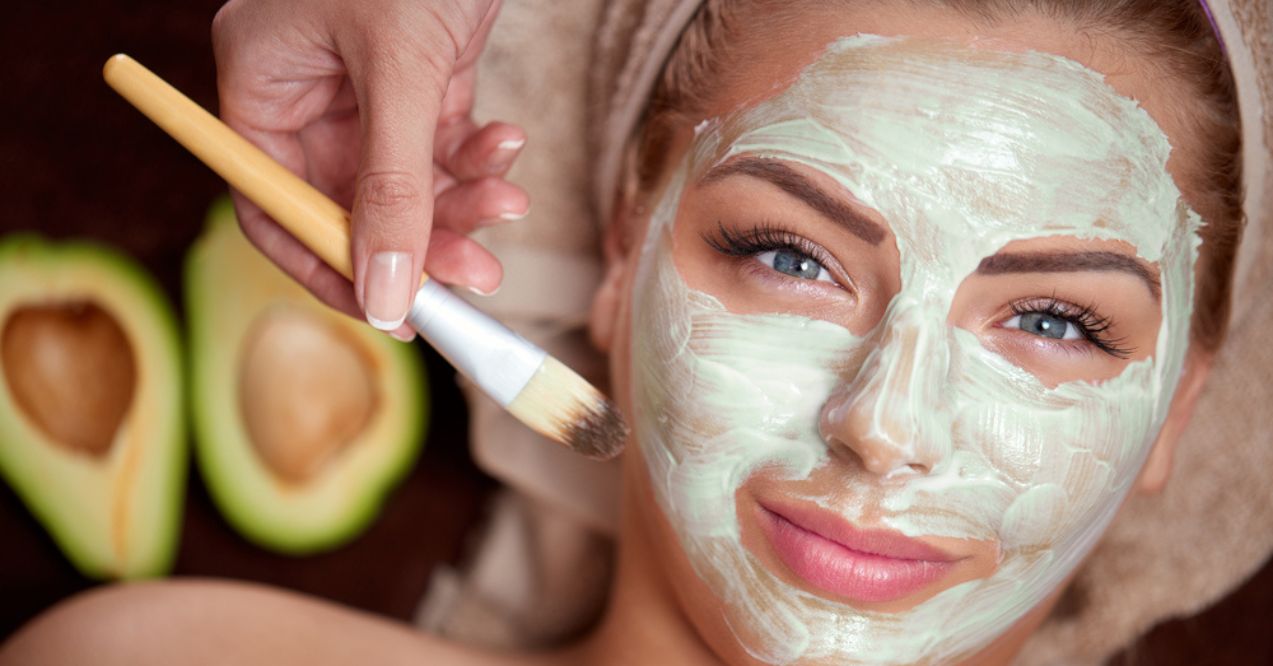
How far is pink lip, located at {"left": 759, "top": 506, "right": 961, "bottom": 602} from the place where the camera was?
32.9 inches

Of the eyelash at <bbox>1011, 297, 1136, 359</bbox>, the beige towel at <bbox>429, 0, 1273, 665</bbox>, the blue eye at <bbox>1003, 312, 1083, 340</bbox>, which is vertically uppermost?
the eyelash at <bbox>1011, 297, 1136, 359</bbox>

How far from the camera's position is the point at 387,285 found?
2.65 feet

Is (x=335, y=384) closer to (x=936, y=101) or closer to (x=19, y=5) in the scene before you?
(x=19, y=5)

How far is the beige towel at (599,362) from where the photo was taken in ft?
3.78

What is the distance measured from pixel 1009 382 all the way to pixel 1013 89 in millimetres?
213

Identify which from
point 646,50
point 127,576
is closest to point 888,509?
point 646,50

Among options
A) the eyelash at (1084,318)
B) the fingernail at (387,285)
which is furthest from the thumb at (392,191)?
the eyelash at (1084,318)

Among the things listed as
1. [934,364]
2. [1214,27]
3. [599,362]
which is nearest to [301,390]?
[599,362]

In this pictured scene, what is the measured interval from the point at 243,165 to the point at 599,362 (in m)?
0.52

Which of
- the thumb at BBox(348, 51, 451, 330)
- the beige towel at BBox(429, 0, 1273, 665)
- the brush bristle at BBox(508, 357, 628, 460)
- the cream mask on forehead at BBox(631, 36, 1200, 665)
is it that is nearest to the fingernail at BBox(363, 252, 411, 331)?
the thumb at BBox(348, 51, 451, 330)

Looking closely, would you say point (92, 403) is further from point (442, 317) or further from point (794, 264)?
point (794, 264)

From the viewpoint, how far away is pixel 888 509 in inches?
32.6

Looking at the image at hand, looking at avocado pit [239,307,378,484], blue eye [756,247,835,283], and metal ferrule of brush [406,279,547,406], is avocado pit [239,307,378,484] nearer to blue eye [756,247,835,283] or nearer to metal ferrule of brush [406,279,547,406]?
metal ferrule of brush [406,279,547,406]

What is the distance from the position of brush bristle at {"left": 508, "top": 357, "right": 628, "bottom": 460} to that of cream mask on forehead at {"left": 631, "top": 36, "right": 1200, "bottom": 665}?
0.07 m
